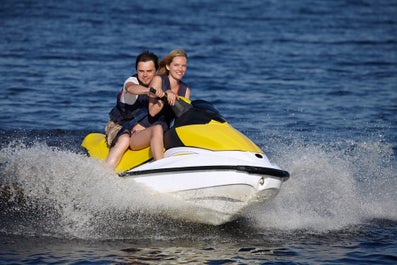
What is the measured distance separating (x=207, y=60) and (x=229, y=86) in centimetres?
322

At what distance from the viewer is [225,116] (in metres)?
13.2

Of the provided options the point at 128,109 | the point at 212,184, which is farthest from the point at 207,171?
the point at 128,109

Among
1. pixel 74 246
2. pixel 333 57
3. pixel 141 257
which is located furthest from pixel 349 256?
pixel 333 57

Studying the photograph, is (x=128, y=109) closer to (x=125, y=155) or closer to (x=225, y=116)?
(x=125, y=155)

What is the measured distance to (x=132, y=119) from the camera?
780 cm

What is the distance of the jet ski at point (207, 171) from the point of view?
6770 millimetres

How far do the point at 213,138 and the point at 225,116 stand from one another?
6217 mm

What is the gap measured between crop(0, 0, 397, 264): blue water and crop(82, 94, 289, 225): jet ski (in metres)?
0.22

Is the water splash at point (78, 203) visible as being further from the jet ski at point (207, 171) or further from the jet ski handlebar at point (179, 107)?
the jet ski handlebar at point (179, 107)

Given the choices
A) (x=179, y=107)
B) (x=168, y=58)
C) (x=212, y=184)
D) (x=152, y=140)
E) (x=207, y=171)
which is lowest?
(x=212, y=184)

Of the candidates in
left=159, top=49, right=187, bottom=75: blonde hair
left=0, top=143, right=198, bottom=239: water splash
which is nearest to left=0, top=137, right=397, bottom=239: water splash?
left=0, top=143, right=198, bottom=239: water splash

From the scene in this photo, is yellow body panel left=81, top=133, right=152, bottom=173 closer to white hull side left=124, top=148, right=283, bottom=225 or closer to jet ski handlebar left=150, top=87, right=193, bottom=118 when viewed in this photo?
white hull side left=124, top=148, right=283, bottom=225

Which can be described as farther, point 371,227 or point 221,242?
point 371,227

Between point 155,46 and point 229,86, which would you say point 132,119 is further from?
point 155,46
